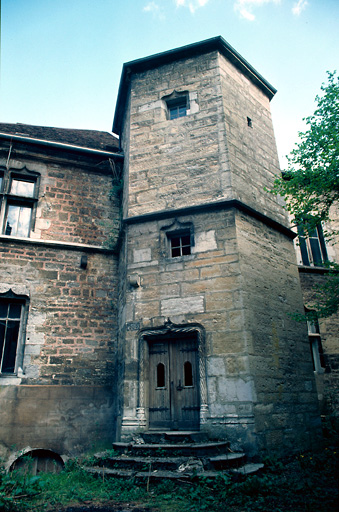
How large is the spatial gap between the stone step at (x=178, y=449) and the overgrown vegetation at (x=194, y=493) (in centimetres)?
64

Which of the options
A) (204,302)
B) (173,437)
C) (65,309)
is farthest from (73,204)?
(173,437)

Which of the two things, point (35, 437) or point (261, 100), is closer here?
point (35, 437)

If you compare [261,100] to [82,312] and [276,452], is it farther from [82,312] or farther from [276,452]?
[276,452]

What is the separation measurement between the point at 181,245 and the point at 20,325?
147 inches

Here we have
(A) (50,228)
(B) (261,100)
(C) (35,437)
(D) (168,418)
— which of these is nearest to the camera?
(D) (168,418)

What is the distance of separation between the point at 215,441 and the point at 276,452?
42.9 inches

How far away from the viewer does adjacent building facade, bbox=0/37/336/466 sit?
22.7ft

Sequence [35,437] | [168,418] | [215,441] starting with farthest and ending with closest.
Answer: [35,437]
[168,418]
[215,441]

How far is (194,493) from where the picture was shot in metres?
4.86

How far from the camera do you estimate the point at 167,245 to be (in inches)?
311

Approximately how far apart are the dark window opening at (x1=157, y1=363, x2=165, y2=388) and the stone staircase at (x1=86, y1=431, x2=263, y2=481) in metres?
0.88

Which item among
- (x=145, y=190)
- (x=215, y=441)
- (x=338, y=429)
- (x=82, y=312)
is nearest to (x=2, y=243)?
(x=82, y=312)

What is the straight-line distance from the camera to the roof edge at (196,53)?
359 inches

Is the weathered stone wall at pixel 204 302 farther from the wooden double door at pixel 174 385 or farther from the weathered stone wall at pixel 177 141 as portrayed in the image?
the weathered stone wall at pixel 177 141
